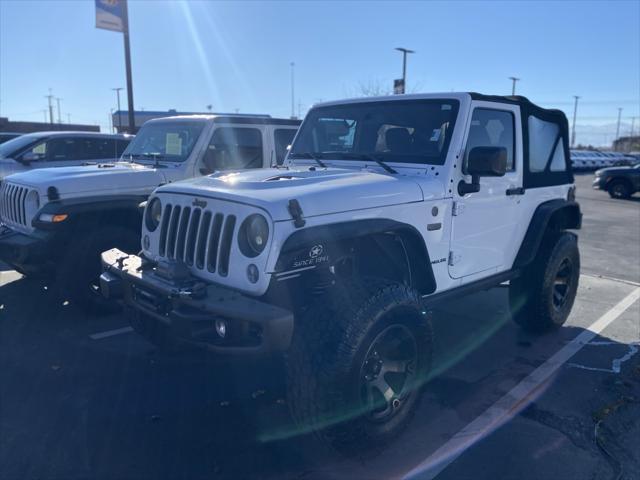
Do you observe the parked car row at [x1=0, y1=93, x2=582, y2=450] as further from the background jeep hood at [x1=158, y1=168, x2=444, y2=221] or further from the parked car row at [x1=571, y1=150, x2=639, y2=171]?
the parked car row at [x1=571, y1=150, x2=639, y2=171]

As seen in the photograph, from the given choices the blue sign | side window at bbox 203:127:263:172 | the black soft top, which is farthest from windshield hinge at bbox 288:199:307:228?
the blue sign

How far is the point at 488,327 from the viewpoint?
17.7 feet

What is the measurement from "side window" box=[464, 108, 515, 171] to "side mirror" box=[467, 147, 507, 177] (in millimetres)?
175

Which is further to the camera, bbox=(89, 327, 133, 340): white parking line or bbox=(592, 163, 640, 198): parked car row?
bbox=(592, 163, 640, 198): parked car row

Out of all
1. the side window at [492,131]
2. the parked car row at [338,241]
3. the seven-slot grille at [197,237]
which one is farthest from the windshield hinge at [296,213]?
the side window at [492,131]

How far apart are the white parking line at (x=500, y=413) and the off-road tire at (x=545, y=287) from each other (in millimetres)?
316

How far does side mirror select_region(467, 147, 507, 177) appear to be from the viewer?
3.63m

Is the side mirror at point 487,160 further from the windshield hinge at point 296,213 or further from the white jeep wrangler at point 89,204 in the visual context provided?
the white jeep wrangler at point 89,204

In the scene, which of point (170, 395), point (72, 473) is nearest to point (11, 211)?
Answer: point (170, 395)

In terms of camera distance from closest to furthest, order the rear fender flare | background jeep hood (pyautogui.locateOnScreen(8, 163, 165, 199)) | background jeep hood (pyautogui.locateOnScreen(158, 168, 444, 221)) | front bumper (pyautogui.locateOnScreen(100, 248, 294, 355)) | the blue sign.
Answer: front bumper (pyautogui.locateOnScreen(100, 248, 294, 355)) < background jeep hood (pyautogui.locateOnScreen(158, 168, 444, 221)) < the rear fender flare < background jeep hood (pyautogui.locateOnScreen(8, 163, 165, 199)) < the blue sign

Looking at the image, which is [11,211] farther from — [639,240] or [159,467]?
[639,240]

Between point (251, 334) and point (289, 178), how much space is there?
1144 millimetres

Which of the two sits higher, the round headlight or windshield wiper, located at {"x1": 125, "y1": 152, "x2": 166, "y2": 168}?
windshield wiper, located at {"x1": 125, "y1": 152, "x2": 166, "y2": 168}

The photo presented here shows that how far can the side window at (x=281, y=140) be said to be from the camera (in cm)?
665
